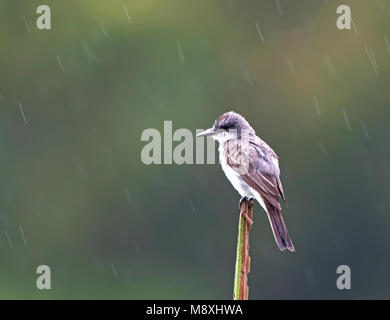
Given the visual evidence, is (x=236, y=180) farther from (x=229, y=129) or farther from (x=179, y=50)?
(x=179, y=50)

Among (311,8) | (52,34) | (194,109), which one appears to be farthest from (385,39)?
(52,34)

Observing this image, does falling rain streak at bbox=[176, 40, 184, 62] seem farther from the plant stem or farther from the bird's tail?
the plant stem

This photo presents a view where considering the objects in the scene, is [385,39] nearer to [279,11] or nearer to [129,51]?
[279,11]

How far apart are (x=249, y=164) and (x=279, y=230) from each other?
44.8 inches

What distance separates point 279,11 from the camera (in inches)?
1203

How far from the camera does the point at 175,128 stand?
24.5m

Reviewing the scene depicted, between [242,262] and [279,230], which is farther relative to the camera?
[279,230]

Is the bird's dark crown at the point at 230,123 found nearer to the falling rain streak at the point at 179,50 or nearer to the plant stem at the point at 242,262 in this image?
the plant stem at the point at 242,262

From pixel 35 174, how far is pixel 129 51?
4.98 metres

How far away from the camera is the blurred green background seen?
25984mm

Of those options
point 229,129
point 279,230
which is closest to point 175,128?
point 229,129

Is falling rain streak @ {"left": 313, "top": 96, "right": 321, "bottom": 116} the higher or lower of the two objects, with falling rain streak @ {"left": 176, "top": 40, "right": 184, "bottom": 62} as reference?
lower

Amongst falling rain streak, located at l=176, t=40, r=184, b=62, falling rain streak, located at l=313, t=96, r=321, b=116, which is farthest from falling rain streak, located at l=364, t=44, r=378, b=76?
falling rain streak, located at l=176, t=40, r=184, b=62

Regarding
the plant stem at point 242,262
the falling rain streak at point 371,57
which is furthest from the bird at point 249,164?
the falling rain streak at point 371,57
